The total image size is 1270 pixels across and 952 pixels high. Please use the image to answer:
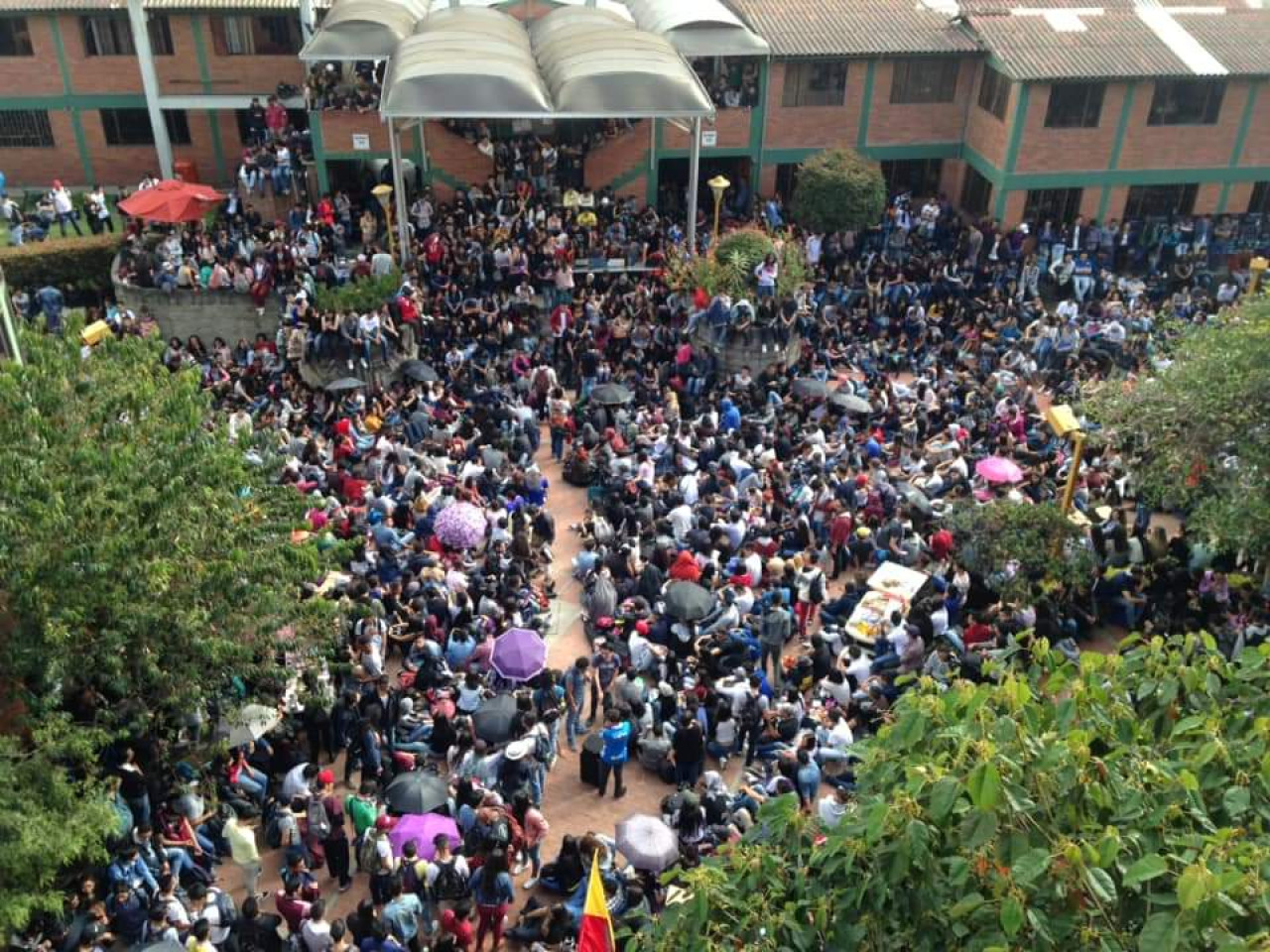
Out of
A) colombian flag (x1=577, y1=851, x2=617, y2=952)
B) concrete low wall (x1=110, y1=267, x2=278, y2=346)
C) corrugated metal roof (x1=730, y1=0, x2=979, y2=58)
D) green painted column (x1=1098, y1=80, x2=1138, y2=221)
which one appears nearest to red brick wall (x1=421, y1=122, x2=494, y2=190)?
concrete low wall (x1=110, y1=267, x2=278, y2=346)

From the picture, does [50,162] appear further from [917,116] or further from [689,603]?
[689,603]

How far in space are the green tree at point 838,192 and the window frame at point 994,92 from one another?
380cm

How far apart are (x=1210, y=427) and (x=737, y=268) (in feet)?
35.2

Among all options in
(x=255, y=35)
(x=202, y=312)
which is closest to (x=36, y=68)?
(x=255, y=35)

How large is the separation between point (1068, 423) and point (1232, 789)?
11406 millimetres

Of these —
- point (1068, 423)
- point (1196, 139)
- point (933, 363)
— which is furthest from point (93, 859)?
point (1196, 139)

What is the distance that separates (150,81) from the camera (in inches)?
1193

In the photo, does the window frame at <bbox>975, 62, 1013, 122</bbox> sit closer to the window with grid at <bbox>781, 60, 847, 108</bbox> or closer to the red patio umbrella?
the window with grid at <bbox>781, 60, 847, 108</bbox>

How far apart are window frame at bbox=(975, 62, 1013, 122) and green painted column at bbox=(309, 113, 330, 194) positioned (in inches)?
633

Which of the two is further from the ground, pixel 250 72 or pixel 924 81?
pixel 924 81

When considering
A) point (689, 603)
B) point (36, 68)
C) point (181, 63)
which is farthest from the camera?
point (181, 63)

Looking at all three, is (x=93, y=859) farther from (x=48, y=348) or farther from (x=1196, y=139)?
(x=1196, y=139)

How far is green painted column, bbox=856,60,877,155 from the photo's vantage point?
99.2ft

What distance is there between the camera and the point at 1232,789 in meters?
7.01
